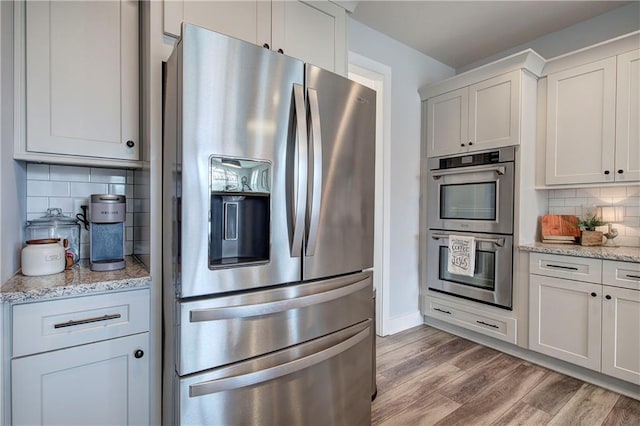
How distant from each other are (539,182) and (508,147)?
425 mm

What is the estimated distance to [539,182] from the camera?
2.69 metres

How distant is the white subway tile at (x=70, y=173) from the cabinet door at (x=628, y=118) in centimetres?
348

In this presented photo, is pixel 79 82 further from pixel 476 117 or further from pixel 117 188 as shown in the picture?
pixel 476 117

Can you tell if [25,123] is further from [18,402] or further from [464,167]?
[464,167]

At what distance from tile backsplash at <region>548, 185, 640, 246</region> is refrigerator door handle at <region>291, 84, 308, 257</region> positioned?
2659 millimetres

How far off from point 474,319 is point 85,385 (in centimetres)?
284

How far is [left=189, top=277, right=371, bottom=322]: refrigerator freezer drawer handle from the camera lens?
1.11m

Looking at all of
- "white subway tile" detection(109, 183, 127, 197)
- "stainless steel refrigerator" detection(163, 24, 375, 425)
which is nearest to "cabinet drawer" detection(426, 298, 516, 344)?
"stainless steel refrigerator" detection(163, 24, 375, 425)

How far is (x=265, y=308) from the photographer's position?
3.99 ft

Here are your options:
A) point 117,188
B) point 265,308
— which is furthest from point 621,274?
point 117,188

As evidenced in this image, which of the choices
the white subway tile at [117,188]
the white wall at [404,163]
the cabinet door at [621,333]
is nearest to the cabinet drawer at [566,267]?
the cabinet door at [621,333]

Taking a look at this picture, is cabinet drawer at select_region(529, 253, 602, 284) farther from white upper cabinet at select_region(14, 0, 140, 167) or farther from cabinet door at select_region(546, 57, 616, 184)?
white upper cabinet at select_region(14, 0, 140, 167)

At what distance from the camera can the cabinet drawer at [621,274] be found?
79.5 inches

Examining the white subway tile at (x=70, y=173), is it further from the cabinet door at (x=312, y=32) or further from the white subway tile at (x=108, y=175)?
the cabinet door at (x=312, y=32)
